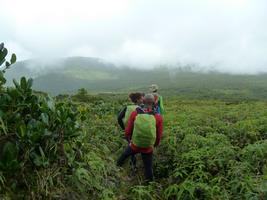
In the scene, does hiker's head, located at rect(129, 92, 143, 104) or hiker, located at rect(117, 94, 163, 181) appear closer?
hiker, located at rect(117, 94, 163, 181)

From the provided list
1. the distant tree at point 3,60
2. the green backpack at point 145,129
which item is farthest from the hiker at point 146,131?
the distant tree at point 3,60

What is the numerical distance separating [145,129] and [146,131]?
42 mm

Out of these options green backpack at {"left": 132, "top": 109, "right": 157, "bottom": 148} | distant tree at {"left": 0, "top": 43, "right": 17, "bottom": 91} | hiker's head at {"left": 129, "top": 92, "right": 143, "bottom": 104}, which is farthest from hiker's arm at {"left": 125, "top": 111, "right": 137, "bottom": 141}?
distant tree at {"left": 0, "top": 43, "right": 17, "bottom": 91}

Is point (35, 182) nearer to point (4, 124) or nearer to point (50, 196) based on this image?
point (50, 196)

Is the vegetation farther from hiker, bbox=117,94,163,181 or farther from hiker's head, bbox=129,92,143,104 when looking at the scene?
hiker's head, bbox=129,92,143,104

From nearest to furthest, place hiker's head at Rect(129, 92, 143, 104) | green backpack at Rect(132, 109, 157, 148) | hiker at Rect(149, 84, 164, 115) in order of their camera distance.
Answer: green backpack at Rect(132, 109, 157, 148) → hiker's head at Rect(129, 92, 143, 104) → hiker at Rect(149, 84, 164, 115)

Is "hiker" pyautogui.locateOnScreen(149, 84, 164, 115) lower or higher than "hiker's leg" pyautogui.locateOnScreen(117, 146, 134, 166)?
higher

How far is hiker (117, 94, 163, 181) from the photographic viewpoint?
25.6 ft

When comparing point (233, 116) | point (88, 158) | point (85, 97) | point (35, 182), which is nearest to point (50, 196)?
point (35, 182)

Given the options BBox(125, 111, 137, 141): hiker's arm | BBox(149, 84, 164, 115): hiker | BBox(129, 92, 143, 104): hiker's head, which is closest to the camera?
BBox(125, 111, 137, 141): hiker's arm

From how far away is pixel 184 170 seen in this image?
25.9 ft

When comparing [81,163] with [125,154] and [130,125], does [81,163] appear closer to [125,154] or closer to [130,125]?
[130,125]

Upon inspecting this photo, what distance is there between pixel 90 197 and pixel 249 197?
222 cm

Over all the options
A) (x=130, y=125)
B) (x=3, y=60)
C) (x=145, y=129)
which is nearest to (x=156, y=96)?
(x=130, y=125)
